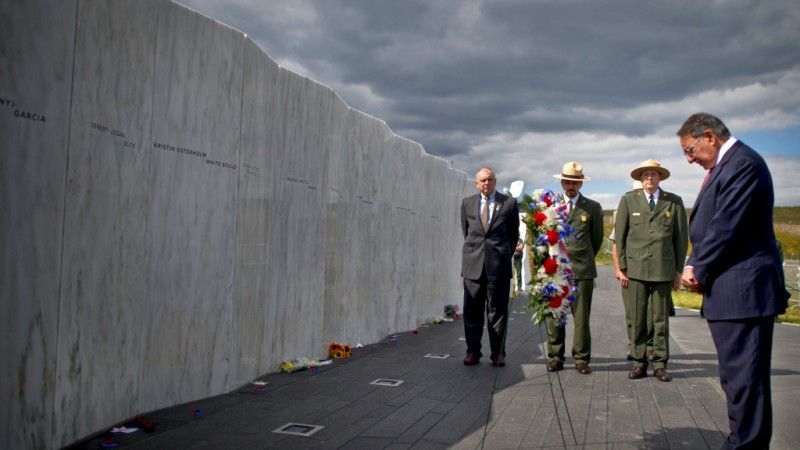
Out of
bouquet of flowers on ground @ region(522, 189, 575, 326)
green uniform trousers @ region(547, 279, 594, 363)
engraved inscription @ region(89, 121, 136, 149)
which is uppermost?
engraved inscription @ region(89, 121, 136, 149)

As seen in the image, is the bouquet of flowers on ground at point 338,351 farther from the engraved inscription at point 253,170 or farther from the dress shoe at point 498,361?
the engraved inscription at point 253,170

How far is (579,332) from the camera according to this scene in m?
8.43

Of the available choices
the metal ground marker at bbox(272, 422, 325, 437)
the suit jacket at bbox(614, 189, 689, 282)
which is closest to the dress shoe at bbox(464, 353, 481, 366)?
the suit jacket at bbox(614, 189, 689, 282)

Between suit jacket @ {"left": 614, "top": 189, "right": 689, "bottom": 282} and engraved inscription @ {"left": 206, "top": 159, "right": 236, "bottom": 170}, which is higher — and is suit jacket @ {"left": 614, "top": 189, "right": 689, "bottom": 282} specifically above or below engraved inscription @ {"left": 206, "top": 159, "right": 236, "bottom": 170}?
below

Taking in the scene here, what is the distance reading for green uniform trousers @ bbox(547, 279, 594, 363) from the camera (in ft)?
27.5

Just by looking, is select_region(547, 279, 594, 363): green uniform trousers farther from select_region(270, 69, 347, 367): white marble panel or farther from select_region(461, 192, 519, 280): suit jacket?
select_region(270, 69, 347, 367): white marble panel

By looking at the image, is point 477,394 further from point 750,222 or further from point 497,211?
point 750,222

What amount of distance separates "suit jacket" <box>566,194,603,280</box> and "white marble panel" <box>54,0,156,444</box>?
5.00 meters

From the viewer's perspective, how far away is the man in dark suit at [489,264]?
8.70m

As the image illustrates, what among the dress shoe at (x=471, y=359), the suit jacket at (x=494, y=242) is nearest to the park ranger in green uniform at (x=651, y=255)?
the suit jacket at (x=494, y=242)

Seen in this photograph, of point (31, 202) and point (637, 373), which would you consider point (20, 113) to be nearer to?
point (31, 202)

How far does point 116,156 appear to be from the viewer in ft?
16.7

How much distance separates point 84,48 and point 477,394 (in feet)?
14.7

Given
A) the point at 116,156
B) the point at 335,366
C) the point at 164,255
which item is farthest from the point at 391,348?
the point at 116,156
